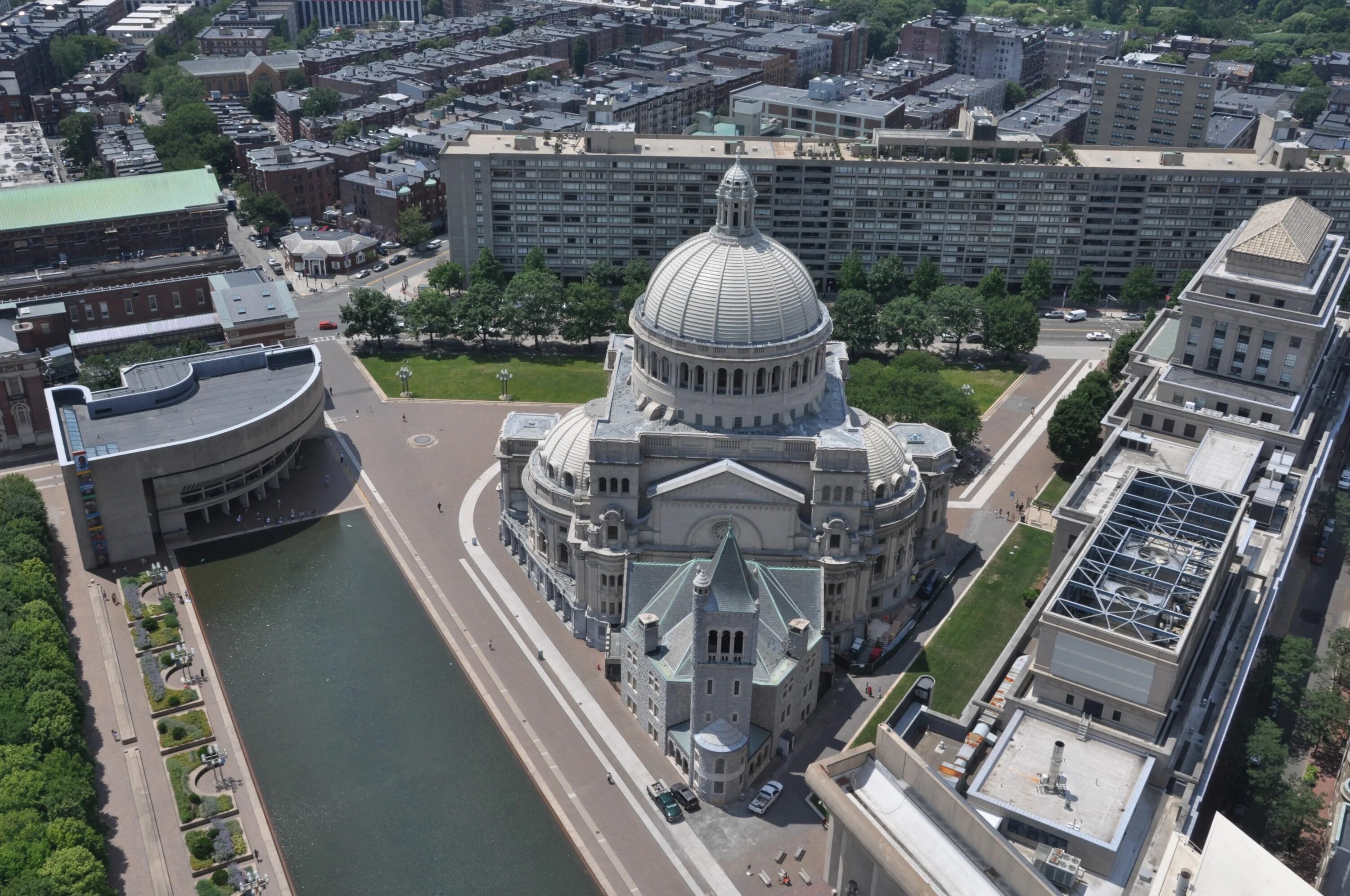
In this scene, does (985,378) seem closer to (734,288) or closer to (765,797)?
(734,288)

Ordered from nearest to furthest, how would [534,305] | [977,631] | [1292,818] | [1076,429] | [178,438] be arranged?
1. [1292,818]
2. [977,631]
3. [178,438]
4. [1076,429]
5. [534,305]

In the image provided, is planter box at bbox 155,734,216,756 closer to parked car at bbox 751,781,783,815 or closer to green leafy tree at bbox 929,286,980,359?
parked car at bbox 751,781,783,815

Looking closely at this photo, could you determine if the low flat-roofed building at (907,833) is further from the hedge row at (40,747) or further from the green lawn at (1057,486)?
the green lawn at (1057,486)

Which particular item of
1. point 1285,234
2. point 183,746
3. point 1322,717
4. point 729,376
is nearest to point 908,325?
point 1285,234

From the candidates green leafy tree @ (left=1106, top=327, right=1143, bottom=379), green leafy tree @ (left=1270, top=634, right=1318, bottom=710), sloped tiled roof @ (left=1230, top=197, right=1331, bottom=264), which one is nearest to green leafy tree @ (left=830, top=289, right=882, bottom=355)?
green leafy tree @ (left=1106, top=327, right=1143, bottom=379)

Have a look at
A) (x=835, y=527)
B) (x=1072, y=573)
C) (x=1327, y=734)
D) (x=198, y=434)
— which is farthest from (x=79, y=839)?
(x=1327, y=734)

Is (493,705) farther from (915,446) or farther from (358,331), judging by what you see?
(358,331)
